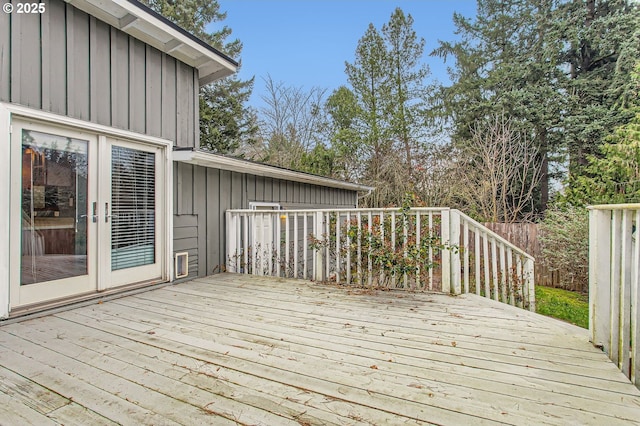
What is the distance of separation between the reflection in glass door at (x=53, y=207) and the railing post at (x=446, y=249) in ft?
12.9

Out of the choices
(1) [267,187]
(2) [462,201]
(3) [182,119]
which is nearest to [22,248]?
(3) [182,119]

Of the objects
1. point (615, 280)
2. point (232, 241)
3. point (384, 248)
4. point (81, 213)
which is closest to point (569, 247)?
point (384, 248)

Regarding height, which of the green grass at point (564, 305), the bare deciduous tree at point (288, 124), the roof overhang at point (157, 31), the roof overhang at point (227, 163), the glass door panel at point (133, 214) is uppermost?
the bare deciduous tree at point (288, 124)

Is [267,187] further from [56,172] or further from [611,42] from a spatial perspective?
[611,42]

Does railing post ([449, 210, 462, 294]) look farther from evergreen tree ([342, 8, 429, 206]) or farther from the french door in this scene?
evergreen tree ([342, 8, 429, 206])

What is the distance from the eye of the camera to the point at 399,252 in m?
3.79

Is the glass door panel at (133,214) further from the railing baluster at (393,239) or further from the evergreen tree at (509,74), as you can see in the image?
the evergreen tree at (509,74)

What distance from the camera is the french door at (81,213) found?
9.36 ft

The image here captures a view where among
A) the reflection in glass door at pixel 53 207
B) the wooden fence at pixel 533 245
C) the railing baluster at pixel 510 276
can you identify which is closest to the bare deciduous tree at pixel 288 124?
the wooden fence at pixel 533 245

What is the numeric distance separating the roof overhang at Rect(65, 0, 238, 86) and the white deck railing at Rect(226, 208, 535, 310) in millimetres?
2470

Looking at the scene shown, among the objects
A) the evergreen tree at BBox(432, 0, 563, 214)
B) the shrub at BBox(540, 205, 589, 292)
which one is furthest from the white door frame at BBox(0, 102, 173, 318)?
the evergreen tree at BBox(432, 0, 563, 214)

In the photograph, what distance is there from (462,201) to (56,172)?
1012cm

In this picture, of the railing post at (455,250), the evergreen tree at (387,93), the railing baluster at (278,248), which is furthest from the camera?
the evergreen tree at (387,93)

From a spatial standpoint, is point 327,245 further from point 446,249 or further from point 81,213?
point 81,213
